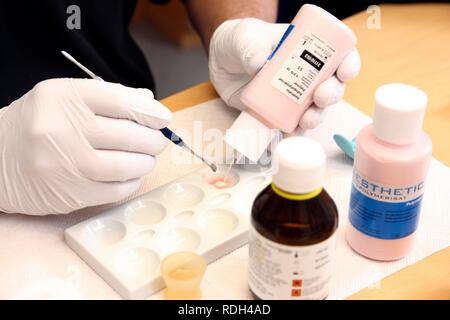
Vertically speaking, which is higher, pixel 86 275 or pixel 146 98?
pixel 146 98

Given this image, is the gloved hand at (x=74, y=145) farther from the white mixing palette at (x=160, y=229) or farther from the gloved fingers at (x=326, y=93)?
the gloved fingers at (x=326, y=93)

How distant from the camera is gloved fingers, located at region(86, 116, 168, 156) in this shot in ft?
2.60

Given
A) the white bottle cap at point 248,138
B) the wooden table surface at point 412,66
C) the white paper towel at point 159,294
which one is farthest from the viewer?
the wooden table surface at point 412,66

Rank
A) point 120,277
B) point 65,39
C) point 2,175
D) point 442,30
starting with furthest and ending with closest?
point 442,30
point 65,39
point 2,175
point 120,277

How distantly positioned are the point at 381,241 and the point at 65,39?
68cm

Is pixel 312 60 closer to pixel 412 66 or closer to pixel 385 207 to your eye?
pixel 385 207

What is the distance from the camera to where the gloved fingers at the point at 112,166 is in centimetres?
79

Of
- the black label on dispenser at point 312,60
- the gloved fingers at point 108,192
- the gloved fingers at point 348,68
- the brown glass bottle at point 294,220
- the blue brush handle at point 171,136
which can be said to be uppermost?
the black label on dispenser at point 312,60

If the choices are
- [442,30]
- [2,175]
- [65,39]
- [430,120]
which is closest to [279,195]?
[2,175]

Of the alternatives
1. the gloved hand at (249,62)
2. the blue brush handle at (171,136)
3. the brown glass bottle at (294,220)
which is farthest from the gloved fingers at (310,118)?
the brown glass bottle at (294,220)

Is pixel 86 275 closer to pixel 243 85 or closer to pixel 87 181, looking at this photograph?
pixel 87 181

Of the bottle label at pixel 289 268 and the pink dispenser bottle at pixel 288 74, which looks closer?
the bottle label at pixel 289 268

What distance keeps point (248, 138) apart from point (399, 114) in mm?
235

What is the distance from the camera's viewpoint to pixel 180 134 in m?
1.00
